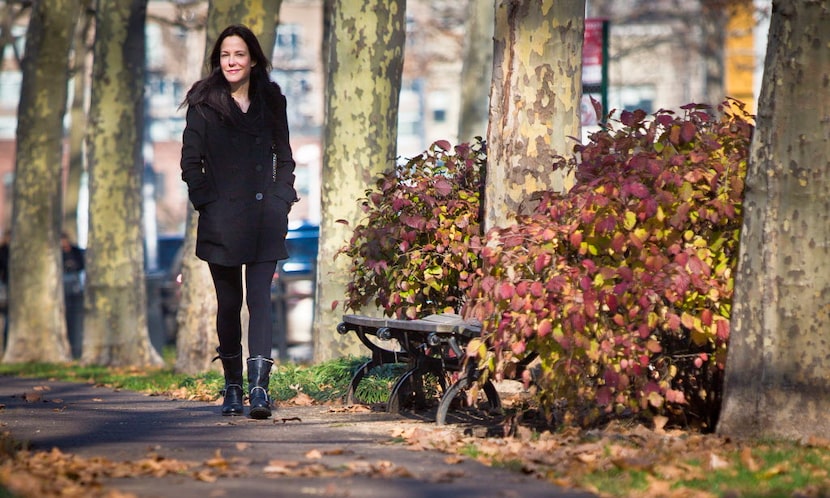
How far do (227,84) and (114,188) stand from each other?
30.9 feet

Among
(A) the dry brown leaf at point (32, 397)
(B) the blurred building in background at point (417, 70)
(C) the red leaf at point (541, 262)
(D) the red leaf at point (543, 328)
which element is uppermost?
(B) the blurred building in background at point (417, 70)

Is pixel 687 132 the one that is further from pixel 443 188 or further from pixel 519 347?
pixel 443 188

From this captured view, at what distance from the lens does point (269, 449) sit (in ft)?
22.4

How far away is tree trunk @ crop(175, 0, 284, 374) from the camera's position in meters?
13.6

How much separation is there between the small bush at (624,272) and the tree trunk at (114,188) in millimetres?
10450

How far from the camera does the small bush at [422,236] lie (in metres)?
8.59

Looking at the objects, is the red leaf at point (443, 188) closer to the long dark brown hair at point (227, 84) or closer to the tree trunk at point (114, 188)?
the long dark brown hair at point (227, 84)

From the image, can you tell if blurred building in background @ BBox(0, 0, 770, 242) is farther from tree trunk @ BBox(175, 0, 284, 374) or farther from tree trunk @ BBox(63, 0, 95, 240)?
tree trunk @ BBox(175, 0, 284, 374)

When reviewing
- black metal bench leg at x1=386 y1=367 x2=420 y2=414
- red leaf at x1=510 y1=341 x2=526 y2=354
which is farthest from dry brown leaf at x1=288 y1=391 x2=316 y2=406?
red leaf at x1=510 y1=341 x2=526 y2=354

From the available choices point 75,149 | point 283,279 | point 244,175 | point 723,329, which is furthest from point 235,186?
point 75,149

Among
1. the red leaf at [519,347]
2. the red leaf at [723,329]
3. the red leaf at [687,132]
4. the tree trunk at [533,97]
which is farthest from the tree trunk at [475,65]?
the red leaf at [519,347]

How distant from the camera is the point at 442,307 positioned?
883 cm

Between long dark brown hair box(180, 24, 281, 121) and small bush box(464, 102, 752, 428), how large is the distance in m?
1.66

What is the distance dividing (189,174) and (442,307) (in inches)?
70.7
